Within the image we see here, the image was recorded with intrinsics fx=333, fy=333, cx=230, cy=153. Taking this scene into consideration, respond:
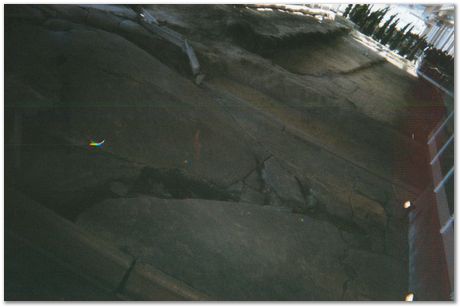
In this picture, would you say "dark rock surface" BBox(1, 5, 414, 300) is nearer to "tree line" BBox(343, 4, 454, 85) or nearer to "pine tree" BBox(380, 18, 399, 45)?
"tree line" BBox(343, 4, 454, 85)

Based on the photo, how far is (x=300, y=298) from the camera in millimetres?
2604

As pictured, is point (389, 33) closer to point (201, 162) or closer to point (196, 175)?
point (201, 162)

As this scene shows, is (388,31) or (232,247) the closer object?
(232,247)

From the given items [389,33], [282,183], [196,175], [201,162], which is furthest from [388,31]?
[196,175]

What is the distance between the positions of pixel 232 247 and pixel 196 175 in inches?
33.9

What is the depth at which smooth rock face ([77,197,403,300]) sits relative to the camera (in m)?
2.49

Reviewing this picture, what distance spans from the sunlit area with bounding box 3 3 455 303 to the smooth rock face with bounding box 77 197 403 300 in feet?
0.04

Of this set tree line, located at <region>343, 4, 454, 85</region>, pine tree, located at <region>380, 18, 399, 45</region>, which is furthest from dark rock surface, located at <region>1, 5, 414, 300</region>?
pine tree, located at <region>380, 18, 399, 45</region>

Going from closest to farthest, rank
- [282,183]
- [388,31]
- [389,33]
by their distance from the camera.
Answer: [282,183]
[389,33]
[388,31]

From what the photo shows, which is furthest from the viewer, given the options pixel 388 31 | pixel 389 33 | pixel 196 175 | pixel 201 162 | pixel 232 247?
pixel 388 31

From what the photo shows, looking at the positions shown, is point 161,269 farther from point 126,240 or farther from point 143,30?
point 143,30

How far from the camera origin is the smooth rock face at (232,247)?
249cm

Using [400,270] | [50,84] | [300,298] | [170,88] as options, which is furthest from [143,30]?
[400,270]

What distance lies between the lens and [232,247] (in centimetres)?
276
